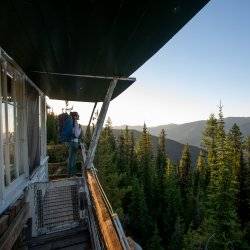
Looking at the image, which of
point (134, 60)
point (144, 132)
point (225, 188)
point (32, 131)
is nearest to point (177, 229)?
point (225, 188)

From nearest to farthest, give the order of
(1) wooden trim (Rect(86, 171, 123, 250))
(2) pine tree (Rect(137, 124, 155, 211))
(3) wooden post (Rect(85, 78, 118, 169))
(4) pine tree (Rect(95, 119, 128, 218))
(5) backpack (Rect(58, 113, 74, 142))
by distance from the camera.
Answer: (1) wooden trim (Rect(86, 171, 123, 250)), (3) wooden post (Rect(85, 78, 118, 169)), (5) backpack (Rect(58, 113, 74, 142)), (4) pine tree (Rect(95, 119, 128, 218)), (2) pine tree (Rect(137, 124, 155, 211))

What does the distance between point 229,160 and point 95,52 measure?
33367 mm

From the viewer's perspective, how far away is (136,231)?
5431 centimetres

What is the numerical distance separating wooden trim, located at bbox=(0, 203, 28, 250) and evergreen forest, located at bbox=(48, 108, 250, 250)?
55.3 feet

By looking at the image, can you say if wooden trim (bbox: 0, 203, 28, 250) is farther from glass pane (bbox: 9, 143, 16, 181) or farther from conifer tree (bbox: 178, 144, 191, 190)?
conifer tree (bbox: 178, 144, 191, 190)

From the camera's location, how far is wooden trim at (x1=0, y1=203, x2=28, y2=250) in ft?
13.8

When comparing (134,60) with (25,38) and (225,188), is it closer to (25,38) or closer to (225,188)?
(25,38)

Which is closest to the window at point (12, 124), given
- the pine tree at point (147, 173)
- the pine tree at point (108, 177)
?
the pine tree at point (108, 177)

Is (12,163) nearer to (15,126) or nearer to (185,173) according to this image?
(15,126)

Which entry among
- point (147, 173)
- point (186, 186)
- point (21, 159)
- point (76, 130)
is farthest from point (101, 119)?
point (186, 186)

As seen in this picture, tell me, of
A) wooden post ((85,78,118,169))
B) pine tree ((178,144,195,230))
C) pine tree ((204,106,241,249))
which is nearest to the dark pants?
wooden post ((85,78,118,169))

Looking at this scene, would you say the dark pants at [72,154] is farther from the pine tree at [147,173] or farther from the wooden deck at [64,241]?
the pine tree at [147,173]

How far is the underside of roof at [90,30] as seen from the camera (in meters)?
3.12

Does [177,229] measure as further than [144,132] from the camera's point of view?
No
